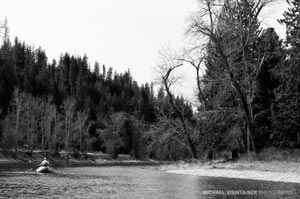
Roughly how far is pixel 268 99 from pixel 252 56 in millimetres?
6016

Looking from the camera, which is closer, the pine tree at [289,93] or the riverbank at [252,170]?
the riverbank at [252,170]

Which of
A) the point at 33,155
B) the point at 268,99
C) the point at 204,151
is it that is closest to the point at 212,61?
the point at 268,99

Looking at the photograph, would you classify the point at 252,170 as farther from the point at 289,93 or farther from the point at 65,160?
the point at 65,160

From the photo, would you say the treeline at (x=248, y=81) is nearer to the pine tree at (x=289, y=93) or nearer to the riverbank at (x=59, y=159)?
the pine tree at (x=289, y=93)

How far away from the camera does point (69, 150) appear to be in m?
107

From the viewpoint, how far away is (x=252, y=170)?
1531 inches

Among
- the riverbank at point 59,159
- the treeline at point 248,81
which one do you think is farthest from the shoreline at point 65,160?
the treeline at point 248,81

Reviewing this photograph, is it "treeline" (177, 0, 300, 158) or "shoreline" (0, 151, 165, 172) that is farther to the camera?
"shoreline" (0, 151, 165, 172)

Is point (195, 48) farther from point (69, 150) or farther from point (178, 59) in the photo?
point (69, 150)

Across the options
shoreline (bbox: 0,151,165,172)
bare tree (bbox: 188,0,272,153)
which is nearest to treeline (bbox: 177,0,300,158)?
bare tree (bbox: 188,0,272,153)

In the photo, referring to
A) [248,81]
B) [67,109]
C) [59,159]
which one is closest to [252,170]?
[248,81]

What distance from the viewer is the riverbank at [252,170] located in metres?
34.0

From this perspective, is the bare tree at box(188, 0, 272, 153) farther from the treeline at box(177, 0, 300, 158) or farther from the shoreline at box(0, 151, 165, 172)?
the shoreline at box(0, 151, 165, 172)

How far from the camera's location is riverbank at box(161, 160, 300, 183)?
111 feet
